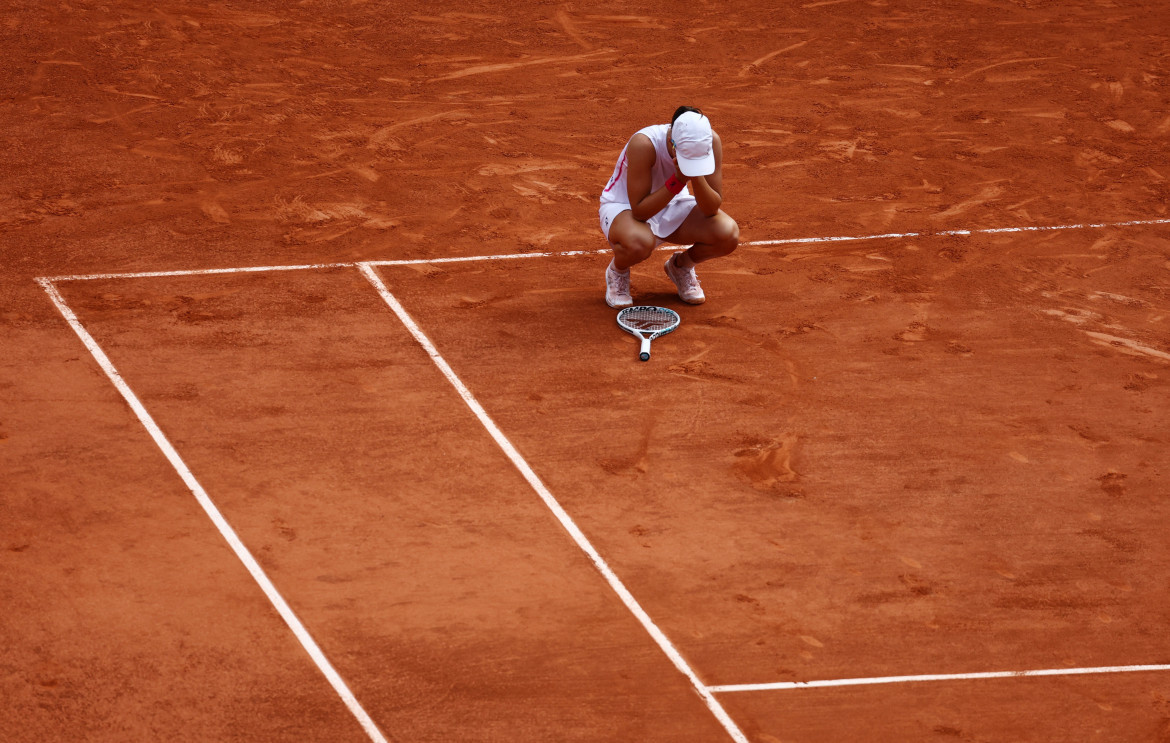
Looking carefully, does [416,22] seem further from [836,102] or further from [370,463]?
[370,463]

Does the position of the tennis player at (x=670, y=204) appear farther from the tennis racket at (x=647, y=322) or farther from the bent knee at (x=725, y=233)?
the tennis racket at (x=647, y=322)

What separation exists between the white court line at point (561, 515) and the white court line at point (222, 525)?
1372 mm

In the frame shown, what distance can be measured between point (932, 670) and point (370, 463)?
10.4 feet

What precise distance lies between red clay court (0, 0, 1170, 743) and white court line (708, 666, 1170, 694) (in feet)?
0.06

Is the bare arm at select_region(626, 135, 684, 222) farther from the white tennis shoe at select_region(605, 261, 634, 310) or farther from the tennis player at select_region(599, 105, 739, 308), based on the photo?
the white tennis shoe at select_region(605, 261, 634, 310)

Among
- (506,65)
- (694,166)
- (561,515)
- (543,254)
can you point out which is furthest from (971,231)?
(506,65)

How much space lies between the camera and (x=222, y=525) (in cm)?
640

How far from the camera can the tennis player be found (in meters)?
7.91

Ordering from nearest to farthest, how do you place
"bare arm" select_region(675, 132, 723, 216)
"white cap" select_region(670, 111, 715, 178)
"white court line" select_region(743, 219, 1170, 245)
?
"white cap" select_region(670, 111, 715, 178) < "bare arm" select_region(675, 132, 723, 216) < "white court line" select_region(743, 219, 1170, 245)

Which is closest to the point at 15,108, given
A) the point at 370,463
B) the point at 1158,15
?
the point at 370,463

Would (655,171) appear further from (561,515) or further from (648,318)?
(561,515)

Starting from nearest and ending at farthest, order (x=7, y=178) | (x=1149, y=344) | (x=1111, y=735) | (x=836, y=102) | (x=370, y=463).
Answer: (x=1111, y=735), (x=370, y=463), (x=1149, y=344), (x=7, y=178), (x=836, y=102)

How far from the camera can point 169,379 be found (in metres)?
7.67

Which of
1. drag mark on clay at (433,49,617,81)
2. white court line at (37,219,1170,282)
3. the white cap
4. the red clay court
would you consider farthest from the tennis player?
drag mark on clay at (433,49,617,81)
